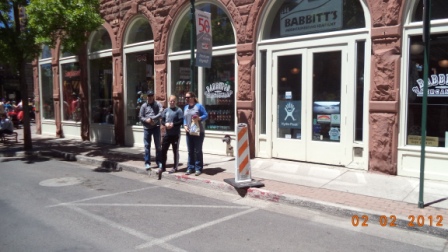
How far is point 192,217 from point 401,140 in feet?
15.1

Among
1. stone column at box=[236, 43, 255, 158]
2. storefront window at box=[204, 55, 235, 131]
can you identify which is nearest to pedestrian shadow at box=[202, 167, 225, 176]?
stone column at box=[236, 43, 255, 158]

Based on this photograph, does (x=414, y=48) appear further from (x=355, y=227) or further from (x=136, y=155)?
(x=136, y=155)

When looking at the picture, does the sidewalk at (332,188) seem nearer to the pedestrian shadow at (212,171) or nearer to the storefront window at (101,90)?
the pedestrian shadow at (212,171)

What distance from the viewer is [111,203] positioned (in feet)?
20.4

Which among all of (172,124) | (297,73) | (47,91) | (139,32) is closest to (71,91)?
(47,91)

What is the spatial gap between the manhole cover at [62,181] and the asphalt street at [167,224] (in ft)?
0.54

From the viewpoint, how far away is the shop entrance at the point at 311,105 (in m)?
8.16

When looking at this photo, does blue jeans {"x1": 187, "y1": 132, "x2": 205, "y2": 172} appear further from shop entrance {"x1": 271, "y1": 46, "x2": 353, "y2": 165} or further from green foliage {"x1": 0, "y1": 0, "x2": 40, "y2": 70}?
green foliage {"x1": 0, "y1": 0, "x2": 40, "y2": 70}

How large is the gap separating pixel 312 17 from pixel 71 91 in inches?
430

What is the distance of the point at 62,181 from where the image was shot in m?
7.93

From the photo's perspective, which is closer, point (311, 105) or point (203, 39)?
point (203, 39)

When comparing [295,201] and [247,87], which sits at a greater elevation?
[247,87]

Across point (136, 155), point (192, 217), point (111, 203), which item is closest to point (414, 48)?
point (192, 217)

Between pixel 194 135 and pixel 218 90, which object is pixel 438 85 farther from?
pixel 218 90
